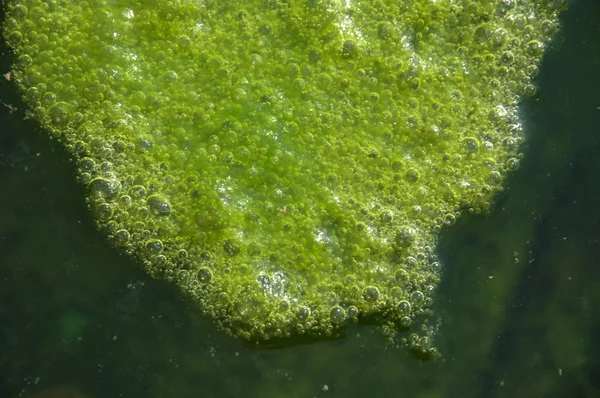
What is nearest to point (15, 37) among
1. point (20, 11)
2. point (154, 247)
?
point (20, 11)

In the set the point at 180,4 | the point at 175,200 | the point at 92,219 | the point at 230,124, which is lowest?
the point at 92,219

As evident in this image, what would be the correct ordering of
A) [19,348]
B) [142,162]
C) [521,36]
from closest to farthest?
[19,348] < [142,162] < [521,36]

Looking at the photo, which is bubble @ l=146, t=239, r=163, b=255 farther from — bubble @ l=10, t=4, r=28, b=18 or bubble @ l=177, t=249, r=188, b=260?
bubble @ l=10, t=4, r=28, b=18

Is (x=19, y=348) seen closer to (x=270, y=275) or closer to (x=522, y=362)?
(x=270, y=275)

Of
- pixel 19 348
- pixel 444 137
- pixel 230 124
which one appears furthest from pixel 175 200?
pixel 444 137

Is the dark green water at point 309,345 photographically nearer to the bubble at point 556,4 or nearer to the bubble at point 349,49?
the bubble at point 556,4

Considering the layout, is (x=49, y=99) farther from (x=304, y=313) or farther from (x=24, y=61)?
(x=304, y=313)

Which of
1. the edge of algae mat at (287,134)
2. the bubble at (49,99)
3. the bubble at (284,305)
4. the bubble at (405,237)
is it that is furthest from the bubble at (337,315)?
the bubble at (49,99)
